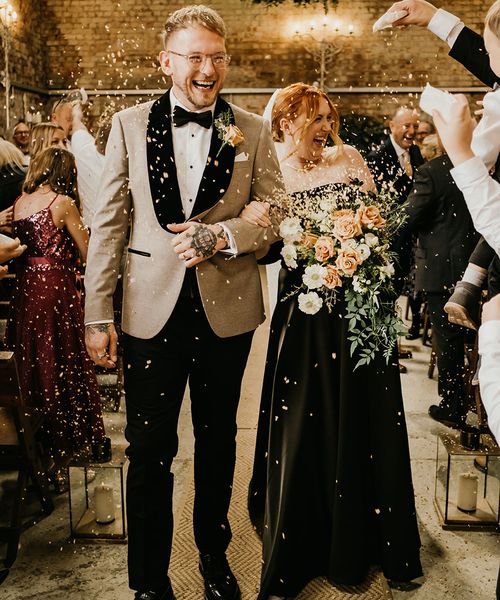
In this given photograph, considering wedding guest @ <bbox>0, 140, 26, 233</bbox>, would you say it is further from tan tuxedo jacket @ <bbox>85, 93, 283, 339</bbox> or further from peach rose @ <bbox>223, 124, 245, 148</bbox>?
peach rose @ <bbox>223, 124, 245, 148</bbox>

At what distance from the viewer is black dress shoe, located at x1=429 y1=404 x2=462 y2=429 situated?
3.94 meters

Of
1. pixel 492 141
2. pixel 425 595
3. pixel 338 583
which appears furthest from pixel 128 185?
pixel 425 595

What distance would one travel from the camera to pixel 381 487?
2.26 meters

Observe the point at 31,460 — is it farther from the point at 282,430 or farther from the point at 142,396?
the point at 282,430

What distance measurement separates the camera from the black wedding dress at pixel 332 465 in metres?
2.21

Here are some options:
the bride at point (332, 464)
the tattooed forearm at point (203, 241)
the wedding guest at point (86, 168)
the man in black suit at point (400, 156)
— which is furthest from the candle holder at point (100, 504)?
the man in black suit at point (400, 156)

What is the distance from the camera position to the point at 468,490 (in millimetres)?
2719

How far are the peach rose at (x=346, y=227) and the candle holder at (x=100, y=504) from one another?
1250 mm

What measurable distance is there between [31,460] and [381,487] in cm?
140

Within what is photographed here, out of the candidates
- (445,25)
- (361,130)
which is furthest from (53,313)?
(361,130)

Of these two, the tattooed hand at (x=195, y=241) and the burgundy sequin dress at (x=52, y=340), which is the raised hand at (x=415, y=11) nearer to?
the tattooed hand at (x=195, y=241)

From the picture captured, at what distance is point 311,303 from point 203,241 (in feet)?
1.67

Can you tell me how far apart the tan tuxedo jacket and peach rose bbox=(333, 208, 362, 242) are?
283 mm

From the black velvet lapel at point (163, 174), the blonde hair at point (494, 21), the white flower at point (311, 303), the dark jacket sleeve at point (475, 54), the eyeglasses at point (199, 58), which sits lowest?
the white flower at point (311, 303)
